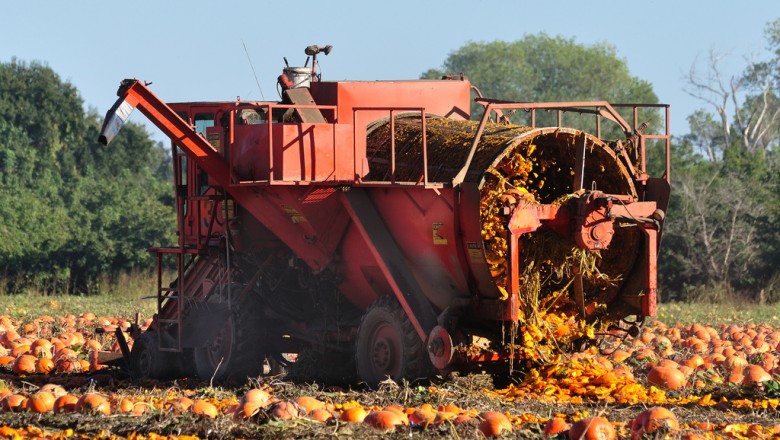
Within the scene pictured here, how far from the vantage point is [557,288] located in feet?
39.8

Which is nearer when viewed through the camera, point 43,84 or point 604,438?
point 604,438

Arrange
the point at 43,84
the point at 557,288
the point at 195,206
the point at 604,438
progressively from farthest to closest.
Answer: the point at 43,84 < the point at 195,206 < the point at 557,288 < the point at 604,438

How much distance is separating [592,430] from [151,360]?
25.5 feet

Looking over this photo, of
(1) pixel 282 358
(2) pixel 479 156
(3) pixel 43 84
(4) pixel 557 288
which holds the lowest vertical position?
(1) pixel 282 358

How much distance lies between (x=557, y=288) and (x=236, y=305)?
12.2 ft

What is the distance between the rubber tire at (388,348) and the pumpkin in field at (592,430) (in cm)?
364

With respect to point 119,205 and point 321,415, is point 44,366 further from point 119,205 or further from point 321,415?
point 119,205

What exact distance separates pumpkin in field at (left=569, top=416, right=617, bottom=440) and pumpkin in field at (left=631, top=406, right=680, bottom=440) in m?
0.16

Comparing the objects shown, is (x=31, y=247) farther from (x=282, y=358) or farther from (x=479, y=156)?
(x=479, y=156)

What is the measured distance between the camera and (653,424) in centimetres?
808

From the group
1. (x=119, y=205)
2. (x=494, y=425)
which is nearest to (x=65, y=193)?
(x=119, y=205)

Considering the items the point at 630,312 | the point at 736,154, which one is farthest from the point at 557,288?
the point at 736,154

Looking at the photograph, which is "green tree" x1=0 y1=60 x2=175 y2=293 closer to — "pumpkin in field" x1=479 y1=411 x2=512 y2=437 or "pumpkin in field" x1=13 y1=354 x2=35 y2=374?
"pumpkin in field" x1=13 y1=354 x2=35 y2=374

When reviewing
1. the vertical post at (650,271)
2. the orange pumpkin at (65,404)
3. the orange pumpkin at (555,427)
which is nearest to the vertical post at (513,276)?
the vertical post at (650,271)
